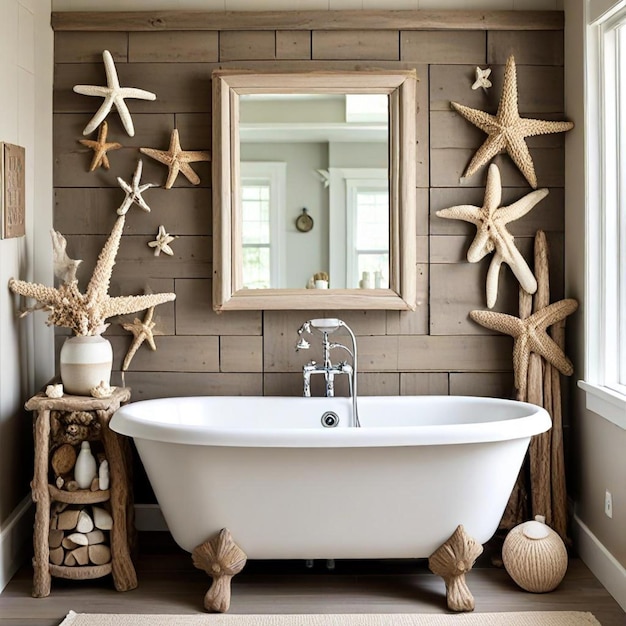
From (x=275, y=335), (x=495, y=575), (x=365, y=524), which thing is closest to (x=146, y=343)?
(x=275, y=335)

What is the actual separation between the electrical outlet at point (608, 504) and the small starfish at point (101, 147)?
2421 mm

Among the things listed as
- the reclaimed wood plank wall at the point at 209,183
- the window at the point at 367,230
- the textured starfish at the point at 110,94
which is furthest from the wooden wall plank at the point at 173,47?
the window at the point at 367,230

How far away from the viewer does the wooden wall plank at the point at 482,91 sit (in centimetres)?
361

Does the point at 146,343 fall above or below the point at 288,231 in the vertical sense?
below

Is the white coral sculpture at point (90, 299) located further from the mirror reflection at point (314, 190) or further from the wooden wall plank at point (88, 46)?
the wooden wall plank at point (88, 46)

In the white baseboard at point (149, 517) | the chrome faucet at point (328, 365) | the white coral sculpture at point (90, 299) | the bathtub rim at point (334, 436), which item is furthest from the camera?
the white baseboard at point (149, 517)

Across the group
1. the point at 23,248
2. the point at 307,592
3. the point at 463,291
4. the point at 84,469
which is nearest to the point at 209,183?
the point at 23,248

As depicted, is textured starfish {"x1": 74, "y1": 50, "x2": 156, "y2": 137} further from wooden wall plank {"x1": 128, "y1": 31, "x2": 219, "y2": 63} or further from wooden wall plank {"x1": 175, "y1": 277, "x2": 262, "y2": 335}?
wooden wall plank {"x1": 175, "y1": 277, "x2": 262, "y2": 335}

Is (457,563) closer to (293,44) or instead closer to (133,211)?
(133,211)

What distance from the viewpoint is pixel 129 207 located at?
3.62 m

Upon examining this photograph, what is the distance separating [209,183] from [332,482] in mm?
1467

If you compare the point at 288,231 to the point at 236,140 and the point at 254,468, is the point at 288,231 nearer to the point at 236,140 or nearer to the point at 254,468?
the point at 236,140

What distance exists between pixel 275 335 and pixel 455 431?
1.13 metres

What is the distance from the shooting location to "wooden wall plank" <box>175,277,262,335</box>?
365cm
